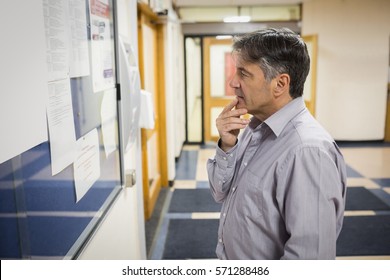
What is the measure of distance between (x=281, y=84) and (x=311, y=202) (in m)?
0.29

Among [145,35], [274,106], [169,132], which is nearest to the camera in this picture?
[274,106]

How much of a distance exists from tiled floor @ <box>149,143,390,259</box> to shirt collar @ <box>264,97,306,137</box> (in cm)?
153

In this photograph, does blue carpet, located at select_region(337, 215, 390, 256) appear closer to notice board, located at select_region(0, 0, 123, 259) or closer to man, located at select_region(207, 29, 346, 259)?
man, located at select_region(207, 29, 346, 259)

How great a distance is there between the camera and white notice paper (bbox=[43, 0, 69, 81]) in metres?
0.68

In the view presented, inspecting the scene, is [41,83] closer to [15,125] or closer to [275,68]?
[15,125]

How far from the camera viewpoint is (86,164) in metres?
0.92

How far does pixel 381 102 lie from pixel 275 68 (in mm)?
3990

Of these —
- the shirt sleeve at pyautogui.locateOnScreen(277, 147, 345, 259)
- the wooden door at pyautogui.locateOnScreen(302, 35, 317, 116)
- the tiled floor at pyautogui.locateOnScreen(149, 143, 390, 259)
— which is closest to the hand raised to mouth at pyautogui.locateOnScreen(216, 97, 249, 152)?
the shirt sleeve at pyautogui.locateOnScreen(277, 147, 345, 259)

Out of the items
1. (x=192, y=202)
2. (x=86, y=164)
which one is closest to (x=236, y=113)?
(x=86, y=164)

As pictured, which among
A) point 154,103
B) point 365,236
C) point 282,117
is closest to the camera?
point 282,117

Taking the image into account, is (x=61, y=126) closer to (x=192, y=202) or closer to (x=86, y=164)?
(x=86, y=164)

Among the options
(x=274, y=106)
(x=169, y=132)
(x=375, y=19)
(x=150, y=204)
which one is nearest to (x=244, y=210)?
(x=274, y=106)

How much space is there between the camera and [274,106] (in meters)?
0.88

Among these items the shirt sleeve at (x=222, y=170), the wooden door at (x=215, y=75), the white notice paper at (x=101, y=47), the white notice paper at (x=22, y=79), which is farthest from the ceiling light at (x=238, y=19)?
the white notice paper at (x=22, y=79)
